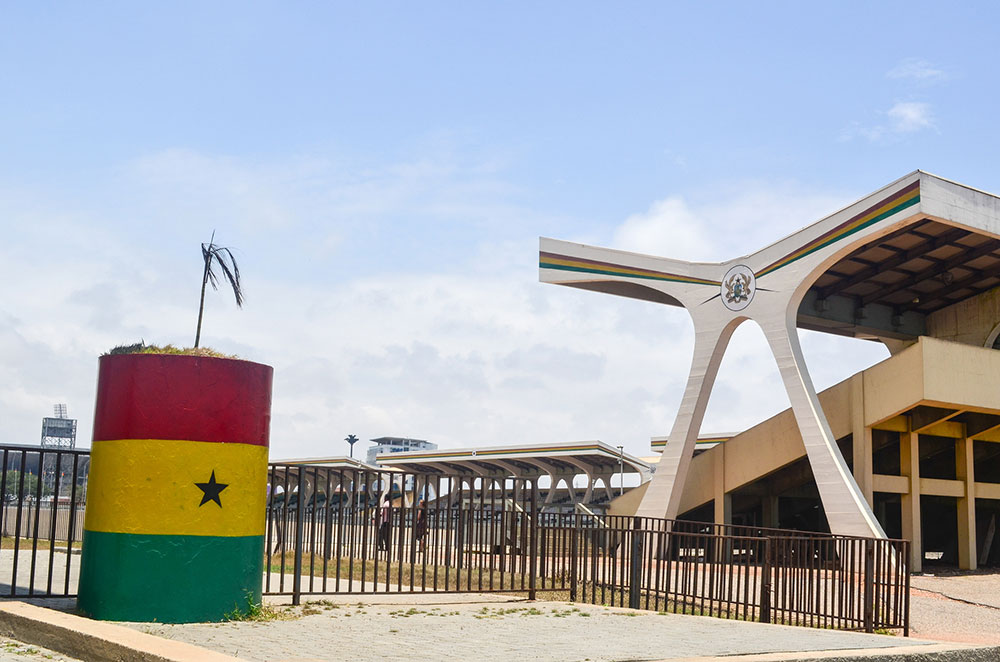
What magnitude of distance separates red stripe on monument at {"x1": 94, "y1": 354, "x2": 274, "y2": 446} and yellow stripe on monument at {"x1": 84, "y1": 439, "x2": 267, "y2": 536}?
4.3 inches

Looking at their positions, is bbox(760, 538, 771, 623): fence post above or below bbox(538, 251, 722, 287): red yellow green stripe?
below

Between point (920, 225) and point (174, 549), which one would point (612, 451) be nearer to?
point (920, 225)

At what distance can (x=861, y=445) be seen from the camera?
26.7m

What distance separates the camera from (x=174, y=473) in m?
9.17

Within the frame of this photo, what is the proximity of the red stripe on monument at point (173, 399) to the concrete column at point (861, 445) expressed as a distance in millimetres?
20892

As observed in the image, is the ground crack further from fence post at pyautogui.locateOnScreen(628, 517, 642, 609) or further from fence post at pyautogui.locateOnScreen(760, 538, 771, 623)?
fence post at pyautogui.locateOnScreen(628, 517, 642, 609)

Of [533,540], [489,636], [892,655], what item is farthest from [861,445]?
[489,636]

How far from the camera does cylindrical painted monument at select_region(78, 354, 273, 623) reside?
902 centimetres

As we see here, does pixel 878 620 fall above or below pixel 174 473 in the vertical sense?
below

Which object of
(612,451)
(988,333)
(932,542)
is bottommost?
(932,542)

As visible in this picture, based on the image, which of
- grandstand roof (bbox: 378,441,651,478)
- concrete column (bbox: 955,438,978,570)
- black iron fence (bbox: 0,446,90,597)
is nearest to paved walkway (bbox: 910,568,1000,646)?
concrete column (bbox: 955,438,978,570)

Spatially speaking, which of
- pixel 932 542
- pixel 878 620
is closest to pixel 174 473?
pixel 878 620

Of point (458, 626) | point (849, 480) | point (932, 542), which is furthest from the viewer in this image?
point (932, 542)

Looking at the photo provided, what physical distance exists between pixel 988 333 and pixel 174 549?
30122 millimetres
